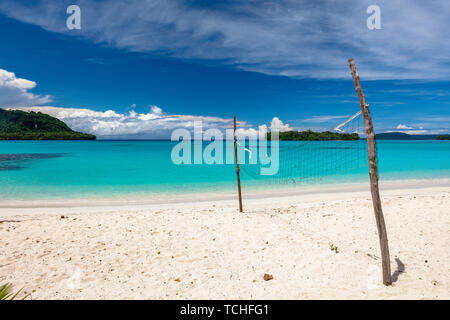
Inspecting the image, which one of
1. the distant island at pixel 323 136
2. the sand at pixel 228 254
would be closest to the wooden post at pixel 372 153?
the sand at pixel 228 254

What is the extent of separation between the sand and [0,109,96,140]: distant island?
5308 inches

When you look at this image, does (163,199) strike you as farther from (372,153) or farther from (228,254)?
(372,153)

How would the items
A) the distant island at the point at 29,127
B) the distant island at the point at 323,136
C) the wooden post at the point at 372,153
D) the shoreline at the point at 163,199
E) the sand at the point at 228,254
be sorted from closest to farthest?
the wooden post at the point at 372,153 < the sand at the point at 228,254 < the distant island at the point at 323,136 < the shoreline at the point at 163,199 < the distant island at the point at 29,127

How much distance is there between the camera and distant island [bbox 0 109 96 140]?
11344cm

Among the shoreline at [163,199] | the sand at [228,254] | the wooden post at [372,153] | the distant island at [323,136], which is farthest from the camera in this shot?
the shoreline at [163,199]

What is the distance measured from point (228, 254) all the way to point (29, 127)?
152710mm

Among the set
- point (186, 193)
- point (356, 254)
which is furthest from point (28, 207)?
point (356, 254)

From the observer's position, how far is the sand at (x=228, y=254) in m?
3.99

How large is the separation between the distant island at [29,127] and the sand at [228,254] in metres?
135

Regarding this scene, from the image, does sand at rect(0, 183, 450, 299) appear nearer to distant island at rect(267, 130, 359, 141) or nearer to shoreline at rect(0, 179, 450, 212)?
shoreline at rect(0, 179, 450, 212)

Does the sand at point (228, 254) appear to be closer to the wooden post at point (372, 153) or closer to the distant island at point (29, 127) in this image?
the wooden post at point (372, 153)

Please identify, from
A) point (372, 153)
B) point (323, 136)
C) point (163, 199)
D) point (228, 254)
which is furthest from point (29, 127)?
point (372, 153)

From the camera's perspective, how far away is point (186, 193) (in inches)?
540
